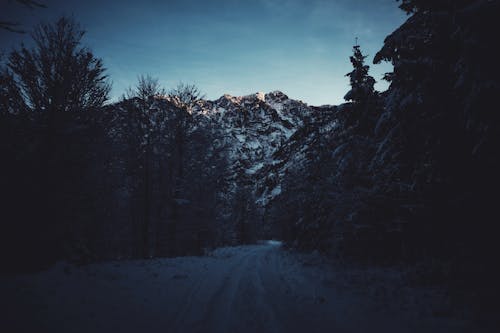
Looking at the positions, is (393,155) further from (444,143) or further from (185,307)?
(185,307)

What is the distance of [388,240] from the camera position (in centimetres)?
1284

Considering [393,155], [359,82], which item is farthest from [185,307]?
[359,82]

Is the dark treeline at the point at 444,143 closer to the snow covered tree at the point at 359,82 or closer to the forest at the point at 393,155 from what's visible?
the forest at the point at 393,155

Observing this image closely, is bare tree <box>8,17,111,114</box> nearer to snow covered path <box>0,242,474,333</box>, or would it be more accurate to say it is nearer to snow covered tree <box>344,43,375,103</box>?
snow covered path <box>0,242,474,333</box>

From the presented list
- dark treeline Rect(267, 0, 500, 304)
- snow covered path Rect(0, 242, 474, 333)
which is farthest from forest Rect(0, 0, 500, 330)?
snow covered path Rect(0, 242, 474, 333)

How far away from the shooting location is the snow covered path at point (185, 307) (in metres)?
5.14

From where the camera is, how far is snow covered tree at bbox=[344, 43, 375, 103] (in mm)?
15508

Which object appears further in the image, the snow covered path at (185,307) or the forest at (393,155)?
the forest at (393,155)

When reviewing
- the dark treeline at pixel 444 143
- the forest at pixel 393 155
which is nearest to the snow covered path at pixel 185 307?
the forest at pixel 393 155

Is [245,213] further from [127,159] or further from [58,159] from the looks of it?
[58,159]

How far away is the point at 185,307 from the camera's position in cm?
651

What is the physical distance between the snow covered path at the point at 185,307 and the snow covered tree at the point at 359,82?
36.0 ft

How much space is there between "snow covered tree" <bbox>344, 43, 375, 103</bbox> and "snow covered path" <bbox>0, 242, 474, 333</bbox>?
1098 centimetres

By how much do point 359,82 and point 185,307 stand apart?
1561 centimetres
